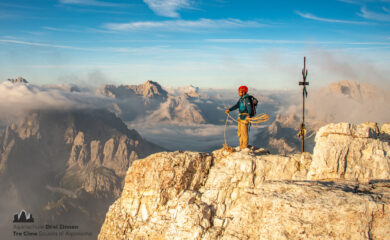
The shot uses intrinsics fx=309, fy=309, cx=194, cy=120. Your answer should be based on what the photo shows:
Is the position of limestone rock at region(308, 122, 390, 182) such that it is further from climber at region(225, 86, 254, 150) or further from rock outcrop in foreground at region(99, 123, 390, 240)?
climber at region(225, 86, 254, 150)

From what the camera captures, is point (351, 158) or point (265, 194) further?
point (351, 158)

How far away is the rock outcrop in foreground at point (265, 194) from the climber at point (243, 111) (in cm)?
155

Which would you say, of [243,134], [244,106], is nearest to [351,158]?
[243,134]

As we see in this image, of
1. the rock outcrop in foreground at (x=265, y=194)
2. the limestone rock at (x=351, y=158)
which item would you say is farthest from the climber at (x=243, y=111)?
the limestone rock at (x=351, y=158)

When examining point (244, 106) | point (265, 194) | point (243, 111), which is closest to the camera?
point (265, 194)

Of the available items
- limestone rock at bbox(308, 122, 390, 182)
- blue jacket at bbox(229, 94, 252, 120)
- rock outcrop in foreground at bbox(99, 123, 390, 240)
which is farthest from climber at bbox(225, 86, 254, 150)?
limestone rock at bbox(308, 122, 390, 182)

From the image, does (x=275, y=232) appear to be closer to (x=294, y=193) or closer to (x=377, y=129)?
(x=294, y=193)

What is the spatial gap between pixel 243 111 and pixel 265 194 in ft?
27.6

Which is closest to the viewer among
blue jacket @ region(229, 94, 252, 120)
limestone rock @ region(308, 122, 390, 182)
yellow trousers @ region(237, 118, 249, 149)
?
limestone rock @ region(308, 122, 390, 182)

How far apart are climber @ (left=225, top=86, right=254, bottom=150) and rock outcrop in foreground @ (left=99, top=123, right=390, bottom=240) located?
155 centimetres

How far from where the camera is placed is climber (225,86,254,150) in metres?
22.2

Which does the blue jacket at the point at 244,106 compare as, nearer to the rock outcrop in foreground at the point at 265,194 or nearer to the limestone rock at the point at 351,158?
the rock outcrop in foreground at the point at 265,194

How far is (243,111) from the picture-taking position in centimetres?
2270

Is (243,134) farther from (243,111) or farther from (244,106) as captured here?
(244,106)
